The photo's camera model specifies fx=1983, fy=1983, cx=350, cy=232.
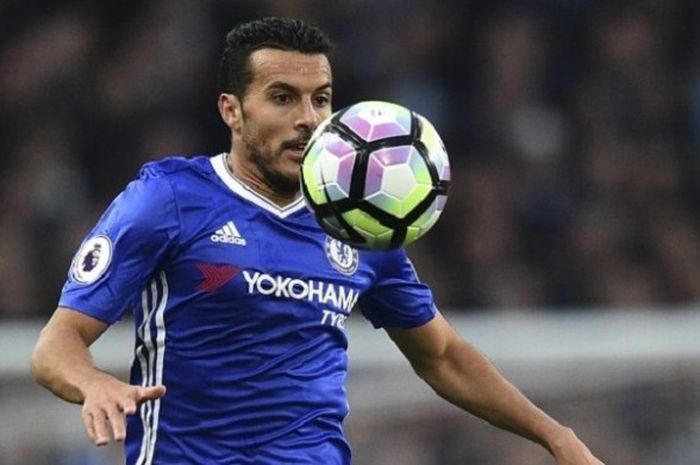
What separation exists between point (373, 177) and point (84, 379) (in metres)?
0.97

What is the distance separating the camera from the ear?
581cm

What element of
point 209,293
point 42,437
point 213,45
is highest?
point 213,45

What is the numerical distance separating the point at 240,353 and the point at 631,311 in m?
6.84

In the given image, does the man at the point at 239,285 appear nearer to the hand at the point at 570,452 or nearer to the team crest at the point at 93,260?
the team crest at the point at 93,260

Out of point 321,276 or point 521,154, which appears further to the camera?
point 521,154

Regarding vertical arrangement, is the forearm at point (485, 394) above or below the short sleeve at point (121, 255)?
below

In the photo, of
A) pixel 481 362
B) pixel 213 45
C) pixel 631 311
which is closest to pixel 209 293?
pixel 481 362

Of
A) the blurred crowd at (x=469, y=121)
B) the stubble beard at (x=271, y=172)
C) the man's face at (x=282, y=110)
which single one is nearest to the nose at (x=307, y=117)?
the man's face at (x=282, y=110)

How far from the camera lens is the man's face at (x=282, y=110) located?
567 cm

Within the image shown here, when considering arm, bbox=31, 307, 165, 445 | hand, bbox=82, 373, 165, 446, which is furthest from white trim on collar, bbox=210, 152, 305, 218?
hand, bbox=82, 373, 165, 446

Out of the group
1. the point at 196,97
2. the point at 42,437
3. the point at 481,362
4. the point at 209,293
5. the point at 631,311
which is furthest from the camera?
the point at 196,97

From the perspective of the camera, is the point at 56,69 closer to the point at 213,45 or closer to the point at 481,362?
the point at 213,45

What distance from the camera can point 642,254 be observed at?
12.8 meters

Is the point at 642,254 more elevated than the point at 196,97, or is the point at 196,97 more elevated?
the point at 196,97
